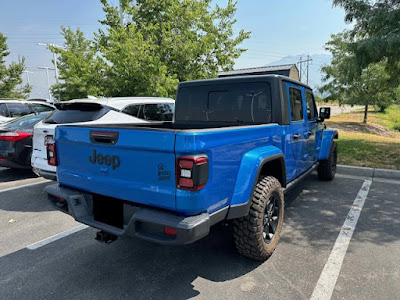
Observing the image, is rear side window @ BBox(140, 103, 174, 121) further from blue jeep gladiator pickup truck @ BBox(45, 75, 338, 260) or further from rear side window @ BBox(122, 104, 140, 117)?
blue jeep gladiator pickup truck @ BBox(45, 75, 338, 260)

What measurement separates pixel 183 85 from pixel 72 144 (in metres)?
1.97

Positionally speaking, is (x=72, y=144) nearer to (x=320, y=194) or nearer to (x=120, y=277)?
(x=120, y=277)

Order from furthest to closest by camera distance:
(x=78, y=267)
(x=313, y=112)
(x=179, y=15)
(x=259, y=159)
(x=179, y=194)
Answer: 1. (x=179, y=15)
2. (x=313, y=112)
3. (x=78, y=267)
4. (x=259, y=159)
5. (x=179, y=194)

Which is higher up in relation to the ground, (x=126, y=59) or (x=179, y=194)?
(x=126, y=59)

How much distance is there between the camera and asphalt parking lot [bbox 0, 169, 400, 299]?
252 centimetres

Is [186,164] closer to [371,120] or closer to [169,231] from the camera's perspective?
[169,231]

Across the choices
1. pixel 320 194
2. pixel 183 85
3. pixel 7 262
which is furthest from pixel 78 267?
pixel 320 194

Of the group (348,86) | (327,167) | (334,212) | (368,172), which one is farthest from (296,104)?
(348,86)

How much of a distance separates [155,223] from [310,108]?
3.64m

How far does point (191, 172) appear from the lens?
207 cm

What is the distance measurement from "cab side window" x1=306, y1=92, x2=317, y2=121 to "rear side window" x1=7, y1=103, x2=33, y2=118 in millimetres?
7979

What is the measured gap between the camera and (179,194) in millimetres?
2119

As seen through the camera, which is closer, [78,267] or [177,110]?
[78,267]

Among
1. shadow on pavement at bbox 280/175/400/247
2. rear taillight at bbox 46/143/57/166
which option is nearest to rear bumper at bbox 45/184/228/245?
rear taillight at bbox 46/143/57/166
